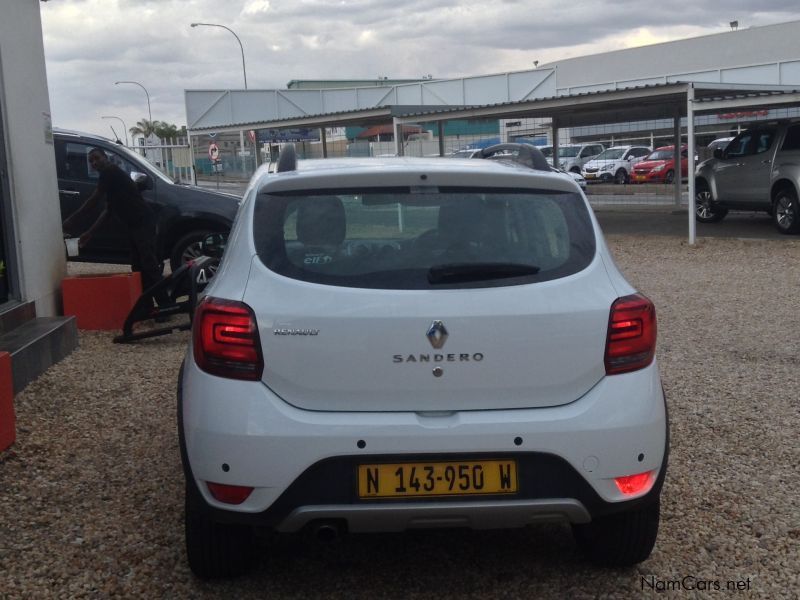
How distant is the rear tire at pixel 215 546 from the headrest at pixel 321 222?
1.04 m

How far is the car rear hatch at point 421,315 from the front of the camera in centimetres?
334

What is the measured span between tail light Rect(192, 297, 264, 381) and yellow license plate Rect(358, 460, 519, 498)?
52 centimetres

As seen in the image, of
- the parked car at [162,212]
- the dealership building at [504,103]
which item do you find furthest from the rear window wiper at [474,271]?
the dealership building at [504,103]

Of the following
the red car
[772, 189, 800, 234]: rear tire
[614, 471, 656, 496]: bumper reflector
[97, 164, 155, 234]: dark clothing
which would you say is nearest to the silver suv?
[772, 189, 800, 234]: rear tire

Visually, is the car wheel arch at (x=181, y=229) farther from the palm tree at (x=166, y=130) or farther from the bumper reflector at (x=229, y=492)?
the palm tree at (x=166, y=130)

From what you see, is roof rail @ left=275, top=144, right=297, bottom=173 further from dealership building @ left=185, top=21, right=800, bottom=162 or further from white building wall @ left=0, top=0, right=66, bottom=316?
dealership building @ left=185, top=21, right=800, bottom=162

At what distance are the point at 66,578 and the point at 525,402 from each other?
6.54ft

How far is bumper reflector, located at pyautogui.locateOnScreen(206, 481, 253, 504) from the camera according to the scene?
3369 mm

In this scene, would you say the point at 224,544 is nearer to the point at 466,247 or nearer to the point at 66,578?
the point at 66,578

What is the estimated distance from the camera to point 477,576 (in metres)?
3.95

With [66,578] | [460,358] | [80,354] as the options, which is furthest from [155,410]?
[460,358]

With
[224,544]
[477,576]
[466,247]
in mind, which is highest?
[466,247]

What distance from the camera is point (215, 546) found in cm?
373

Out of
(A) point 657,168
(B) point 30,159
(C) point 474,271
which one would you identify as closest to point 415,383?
(C) point 474,271
